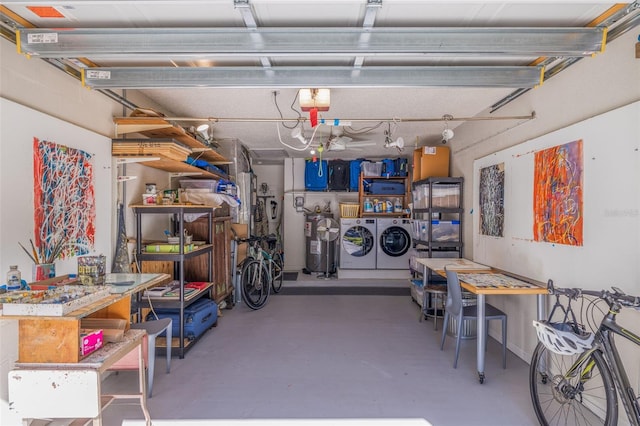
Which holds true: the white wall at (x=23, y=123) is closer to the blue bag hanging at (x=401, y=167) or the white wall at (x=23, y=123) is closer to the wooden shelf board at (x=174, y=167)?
the wooden shelf board at (x=174, y=167)

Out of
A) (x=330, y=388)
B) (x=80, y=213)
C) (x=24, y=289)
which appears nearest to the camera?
(x=24, y=289)

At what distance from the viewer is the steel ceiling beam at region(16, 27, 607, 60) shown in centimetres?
188

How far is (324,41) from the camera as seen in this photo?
189 cm

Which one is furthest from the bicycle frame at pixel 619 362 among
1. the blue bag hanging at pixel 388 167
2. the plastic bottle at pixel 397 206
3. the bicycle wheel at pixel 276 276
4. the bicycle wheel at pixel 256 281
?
the blue bag hanging at pixel 388 167

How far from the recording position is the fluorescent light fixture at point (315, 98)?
2783 mm

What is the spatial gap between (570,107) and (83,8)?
3328mm

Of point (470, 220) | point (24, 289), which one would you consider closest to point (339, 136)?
point (470, 220)

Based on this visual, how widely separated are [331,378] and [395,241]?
3793mm

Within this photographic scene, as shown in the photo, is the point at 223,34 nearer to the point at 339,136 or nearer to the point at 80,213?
the point at 80,213

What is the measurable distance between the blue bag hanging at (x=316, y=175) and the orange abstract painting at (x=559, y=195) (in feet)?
13.9

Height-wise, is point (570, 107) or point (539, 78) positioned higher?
point (539, 78)

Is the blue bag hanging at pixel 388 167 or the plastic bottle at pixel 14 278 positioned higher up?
the blue bag hanging at pixel 388 167

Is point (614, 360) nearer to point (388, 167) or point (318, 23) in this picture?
point (318, 23)

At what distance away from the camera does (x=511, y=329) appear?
3248 mm
